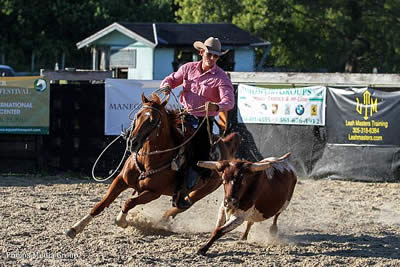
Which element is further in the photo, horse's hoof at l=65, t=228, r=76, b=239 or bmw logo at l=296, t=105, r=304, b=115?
bmw logo at l=296, t=105, r=304, b=115

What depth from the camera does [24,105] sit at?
12.5m

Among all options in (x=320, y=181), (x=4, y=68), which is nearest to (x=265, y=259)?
(x=320, y=181)

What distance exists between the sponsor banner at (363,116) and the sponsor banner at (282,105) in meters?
0.20

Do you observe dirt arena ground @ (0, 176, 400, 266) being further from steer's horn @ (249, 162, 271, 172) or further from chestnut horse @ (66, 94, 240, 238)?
steer's horn @ (249, 162, 271, 172)

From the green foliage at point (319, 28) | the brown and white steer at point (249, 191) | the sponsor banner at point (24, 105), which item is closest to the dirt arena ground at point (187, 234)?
the brown and white steer at point (249, 191)

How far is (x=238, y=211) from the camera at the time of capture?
23.0 ft

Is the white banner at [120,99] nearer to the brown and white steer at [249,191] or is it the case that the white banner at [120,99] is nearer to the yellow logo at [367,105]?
the yellow logo at [367,105]

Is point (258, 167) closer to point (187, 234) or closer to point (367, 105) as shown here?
point (187, 234)

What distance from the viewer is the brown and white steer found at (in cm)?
681

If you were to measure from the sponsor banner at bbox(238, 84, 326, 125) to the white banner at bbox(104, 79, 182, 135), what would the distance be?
148 cm

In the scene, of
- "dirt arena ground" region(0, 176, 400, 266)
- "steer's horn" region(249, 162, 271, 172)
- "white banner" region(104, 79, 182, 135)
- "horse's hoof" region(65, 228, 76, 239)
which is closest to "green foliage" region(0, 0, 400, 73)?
"white banner" region(104, 79, 182, 135)

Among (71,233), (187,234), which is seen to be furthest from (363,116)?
(71,233)

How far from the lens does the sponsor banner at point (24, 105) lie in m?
12.4

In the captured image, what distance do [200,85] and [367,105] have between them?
5505 millimetres
